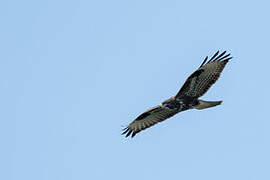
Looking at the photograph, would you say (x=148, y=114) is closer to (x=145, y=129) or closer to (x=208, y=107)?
(x=145, y=129)

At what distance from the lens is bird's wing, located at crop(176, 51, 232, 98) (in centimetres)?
1838

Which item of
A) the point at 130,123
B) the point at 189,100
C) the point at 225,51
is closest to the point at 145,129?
the point at 130,123

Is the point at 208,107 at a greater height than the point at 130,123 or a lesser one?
lesser

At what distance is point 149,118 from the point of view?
66.4ft

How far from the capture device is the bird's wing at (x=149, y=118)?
64.8 feet

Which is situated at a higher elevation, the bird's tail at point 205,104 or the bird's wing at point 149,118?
the bird's wing at point 149,118

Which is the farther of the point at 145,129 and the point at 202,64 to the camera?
the point at 145,129

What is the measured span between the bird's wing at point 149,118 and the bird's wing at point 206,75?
1376 millimetres

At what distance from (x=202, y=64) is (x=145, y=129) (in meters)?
3.11

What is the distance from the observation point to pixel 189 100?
18.7 metres

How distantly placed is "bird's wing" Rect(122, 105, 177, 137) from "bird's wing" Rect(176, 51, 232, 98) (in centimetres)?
138

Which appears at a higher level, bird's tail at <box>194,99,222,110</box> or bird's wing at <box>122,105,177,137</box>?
bird's wing at <box>122,105,177,137</box>

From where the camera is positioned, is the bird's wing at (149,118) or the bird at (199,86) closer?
the bird at (199,86)

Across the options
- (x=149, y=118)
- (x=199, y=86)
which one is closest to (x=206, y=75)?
(x=199, y=86)
